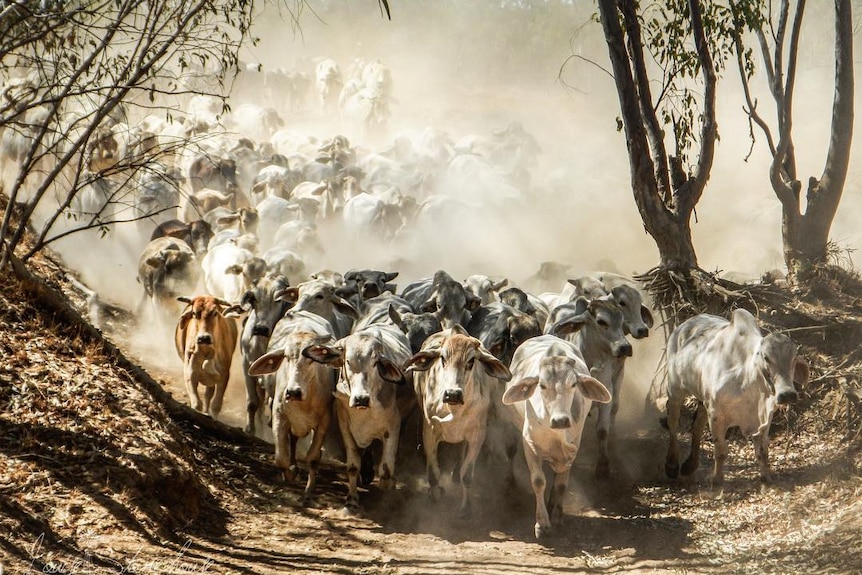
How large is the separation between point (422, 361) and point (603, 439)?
2.48m

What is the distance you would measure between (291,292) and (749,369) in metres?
5.55

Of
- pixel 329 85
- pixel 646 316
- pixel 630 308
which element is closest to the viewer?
pixel 630 308

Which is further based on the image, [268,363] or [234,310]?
[234,310]

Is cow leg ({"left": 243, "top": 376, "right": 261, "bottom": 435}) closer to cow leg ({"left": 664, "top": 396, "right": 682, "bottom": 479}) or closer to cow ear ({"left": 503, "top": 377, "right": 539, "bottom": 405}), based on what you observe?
cow ear ({"left": 503, "top": 377, "right": 539, "bottom": 405})

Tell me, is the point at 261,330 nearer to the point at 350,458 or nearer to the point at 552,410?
the point at 350,458

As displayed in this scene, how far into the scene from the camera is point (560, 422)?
27.0ft

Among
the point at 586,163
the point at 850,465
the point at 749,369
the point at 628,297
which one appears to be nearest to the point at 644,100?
the point at 628,297

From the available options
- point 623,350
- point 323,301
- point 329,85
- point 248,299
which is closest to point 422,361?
point 623,350

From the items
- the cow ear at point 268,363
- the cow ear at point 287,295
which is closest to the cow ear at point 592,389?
the cow ear at point 268,363

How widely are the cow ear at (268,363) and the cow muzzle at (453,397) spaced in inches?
76.2

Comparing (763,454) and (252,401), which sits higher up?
(252,401)

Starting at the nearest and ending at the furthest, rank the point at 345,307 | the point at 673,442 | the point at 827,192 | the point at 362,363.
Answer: the point at 362,363, the point at 673,442, the point at 345,307, the point at 827,192

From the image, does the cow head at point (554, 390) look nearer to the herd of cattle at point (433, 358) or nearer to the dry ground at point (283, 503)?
the herd of cattle at point (433, 358)

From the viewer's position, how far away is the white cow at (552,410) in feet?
27.9
